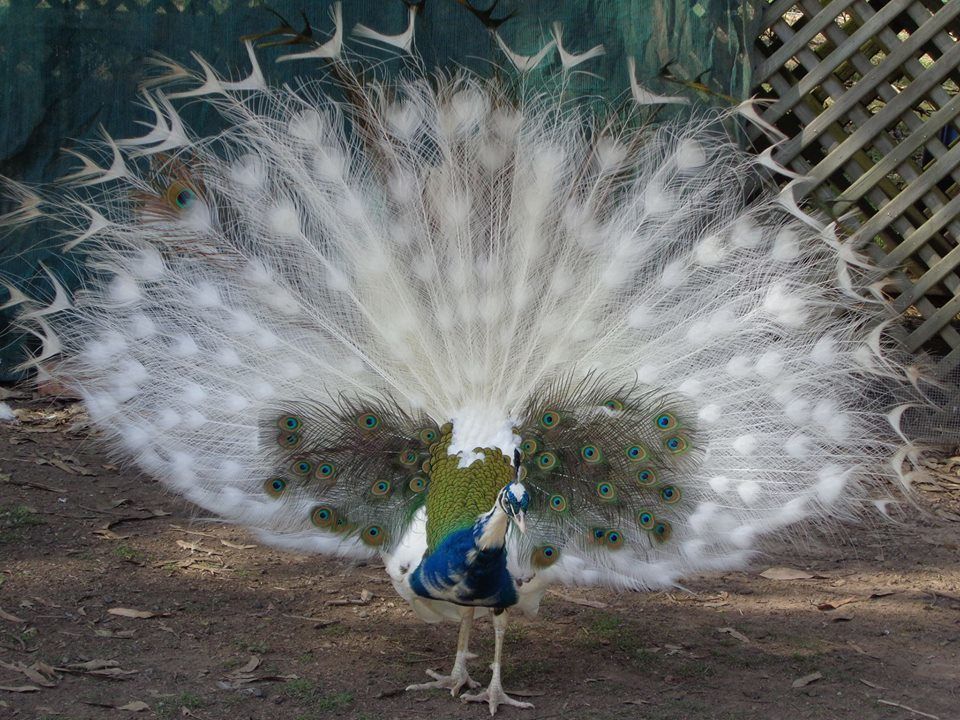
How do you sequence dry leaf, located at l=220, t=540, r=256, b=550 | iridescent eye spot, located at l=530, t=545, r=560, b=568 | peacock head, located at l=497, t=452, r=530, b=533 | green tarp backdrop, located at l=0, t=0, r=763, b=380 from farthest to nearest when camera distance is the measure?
green tarp backdrop, located at l=0, t=0, r=763, b=380, dry leaf, located at l=220, t=540, r=256, b=550, iridescent eye spot, located at l=530, t=545, r=560, b=568, peacock head, located at l=497, t=452, r=530, b=533

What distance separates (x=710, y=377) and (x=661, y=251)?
1.79 feet

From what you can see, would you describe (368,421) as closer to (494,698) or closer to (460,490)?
(460,490)

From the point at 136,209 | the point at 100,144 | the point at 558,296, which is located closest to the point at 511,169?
the point at 558,296

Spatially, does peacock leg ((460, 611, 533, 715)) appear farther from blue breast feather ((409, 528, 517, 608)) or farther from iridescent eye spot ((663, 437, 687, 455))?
iridescent eye spot ((663, 437, 687, 455))

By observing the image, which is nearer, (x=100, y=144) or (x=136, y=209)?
(x=136, y=209)

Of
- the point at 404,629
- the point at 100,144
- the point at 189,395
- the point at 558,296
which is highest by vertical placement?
the point at 100,144

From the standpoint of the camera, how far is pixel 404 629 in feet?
15.6

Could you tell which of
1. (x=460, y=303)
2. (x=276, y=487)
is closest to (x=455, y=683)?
(x=276, y=487)

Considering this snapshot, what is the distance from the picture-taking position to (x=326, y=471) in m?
4.12

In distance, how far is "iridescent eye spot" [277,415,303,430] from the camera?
4184 millimetres

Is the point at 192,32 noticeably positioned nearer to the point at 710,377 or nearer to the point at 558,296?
the point at 558,296

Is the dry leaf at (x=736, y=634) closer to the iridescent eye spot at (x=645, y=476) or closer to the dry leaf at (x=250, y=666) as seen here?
the iridescent eye spot at (x=645, y=476)

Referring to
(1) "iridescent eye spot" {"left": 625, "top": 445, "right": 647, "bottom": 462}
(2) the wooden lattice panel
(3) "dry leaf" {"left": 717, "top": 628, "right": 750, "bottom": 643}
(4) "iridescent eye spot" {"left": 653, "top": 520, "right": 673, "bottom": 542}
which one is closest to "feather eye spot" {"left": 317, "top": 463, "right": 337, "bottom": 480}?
(1) "iridescent eye spot" {"left": 625, "top": 445, "right": 647, "bottom": 462}

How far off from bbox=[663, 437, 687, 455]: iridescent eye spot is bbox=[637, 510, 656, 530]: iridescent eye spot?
25cm
